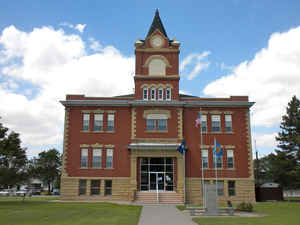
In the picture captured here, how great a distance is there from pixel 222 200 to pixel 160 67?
16.0 meters

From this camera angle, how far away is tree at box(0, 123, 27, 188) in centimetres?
2784

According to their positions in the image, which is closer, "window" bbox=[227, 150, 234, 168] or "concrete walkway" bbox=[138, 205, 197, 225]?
"concrete walkway" bbox=[138, 205, 197, 225]

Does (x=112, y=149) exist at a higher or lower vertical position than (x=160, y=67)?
lower

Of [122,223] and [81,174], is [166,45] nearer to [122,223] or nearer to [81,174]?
[81,174]

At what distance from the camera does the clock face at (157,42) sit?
117ft

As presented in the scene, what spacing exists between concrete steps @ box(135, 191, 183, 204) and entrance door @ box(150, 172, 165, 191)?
2.86 feet

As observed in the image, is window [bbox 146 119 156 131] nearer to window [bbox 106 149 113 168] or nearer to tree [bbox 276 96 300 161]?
window [bbox 106 149 113 168]

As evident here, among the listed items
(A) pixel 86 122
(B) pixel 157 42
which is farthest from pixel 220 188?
(B) pixel 157 42

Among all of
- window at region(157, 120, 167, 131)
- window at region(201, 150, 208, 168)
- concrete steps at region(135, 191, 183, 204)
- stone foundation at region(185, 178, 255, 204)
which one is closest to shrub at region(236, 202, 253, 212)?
concrete steps at region(135, 191, 183, 204)

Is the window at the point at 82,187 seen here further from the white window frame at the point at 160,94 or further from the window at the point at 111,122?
the white window frame at the point at 160,94

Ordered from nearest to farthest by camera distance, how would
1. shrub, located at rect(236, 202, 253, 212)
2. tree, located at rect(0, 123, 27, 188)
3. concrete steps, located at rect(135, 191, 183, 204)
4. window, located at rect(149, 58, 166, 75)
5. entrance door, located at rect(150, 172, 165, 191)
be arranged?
1. shrub, located at rect(236, 202, 253, 212)
2. tree, located at rect(0, 123, 27, 188)
3. concrete steps, located at rect(135, 191, 183, 204)
4. entrance door, located at rect(150, 172, 165, 191)
5. window, located at rect(149, 58, 166, 75)

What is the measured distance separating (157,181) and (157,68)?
498 inches

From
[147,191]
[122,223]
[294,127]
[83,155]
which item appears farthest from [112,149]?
[294,127]

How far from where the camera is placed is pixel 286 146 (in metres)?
39.7
